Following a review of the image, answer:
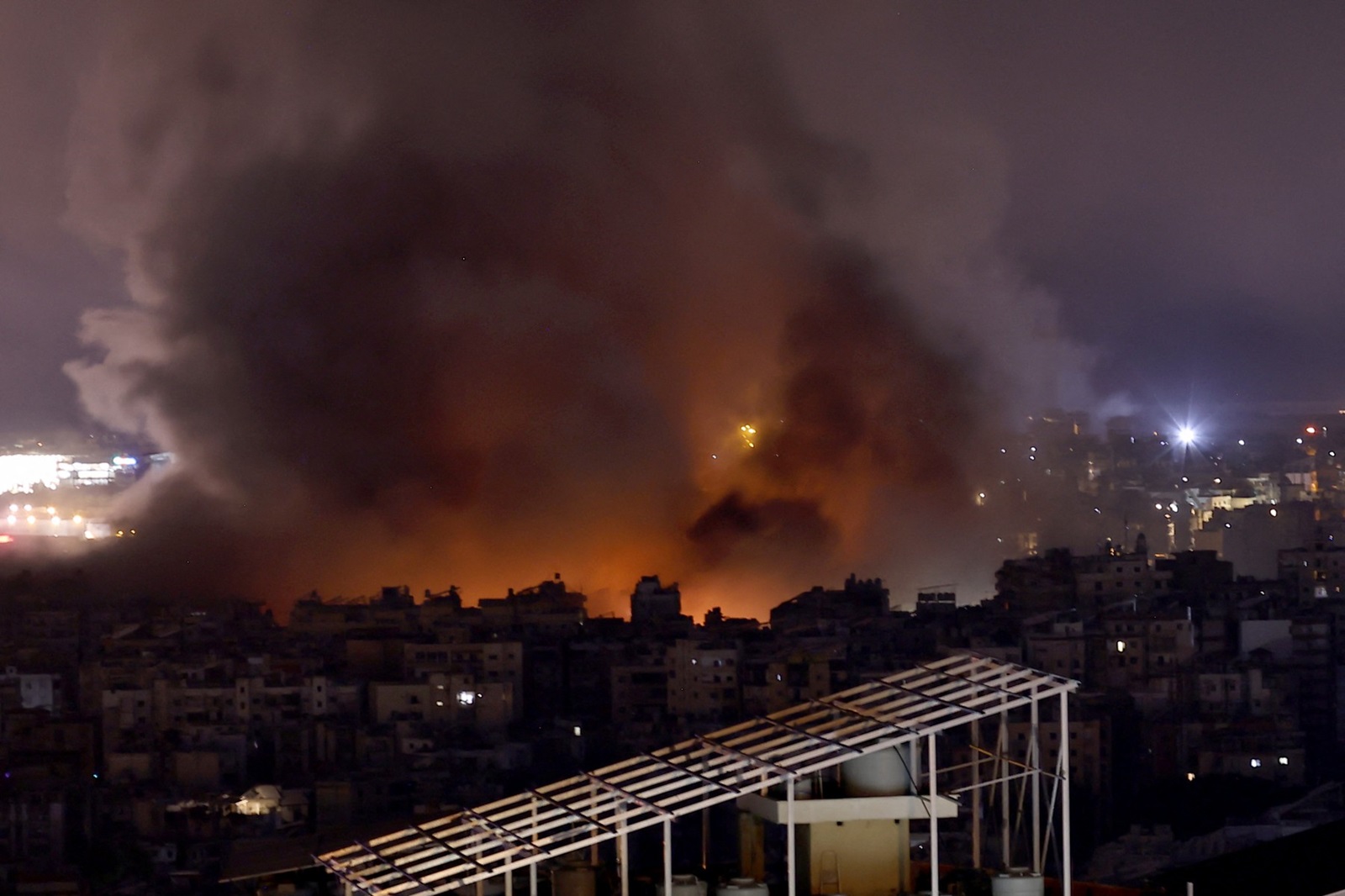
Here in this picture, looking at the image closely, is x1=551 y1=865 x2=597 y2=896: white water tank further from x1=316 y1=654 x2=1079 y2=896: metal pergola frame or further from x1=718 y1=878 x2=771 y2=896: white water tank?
x1=718 y1=878 x2=771 y2=896: white water tank

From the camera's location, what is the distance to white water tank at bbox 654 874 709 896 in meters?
5.00

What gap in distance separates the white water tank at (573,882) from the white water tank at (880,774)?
0.72 m

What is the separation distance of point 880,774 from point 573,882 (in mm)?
826

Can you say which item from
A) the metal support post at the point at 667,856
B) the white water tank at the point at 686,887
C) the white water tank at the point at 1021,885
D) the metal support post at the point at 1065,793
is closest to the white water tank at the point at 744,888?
the white water tank at the point at 686,887

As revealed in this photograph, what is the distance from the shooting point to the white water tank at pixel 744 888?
4949 mm

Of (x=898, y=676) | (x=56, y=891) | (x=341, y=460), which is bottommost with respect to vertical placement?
(x=56, y=891)

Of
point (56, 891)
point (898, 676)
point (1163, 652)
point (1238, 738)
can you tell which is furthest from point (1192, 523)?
point (898, 676)

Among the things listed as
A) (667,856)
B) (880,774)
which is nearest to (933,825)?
(880,774)

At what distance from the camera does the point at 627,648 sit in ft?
58.5

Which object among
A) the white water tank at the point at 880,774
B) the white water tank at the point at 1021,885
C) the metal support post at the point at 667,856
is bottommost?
the white water tank at the point at 1021,885

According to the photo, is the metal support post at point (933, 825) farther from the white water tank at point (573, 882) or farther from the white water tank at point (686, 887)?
the white water tank at point (573, 882)

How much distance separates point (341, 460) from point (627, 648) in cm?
445

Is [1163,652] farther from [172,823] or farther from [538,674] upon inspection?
[172,823]

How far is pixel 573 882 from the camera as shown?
5191 mm
